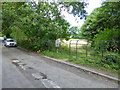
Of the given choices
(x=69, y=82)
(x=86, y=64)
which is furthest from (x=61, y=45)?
(x=69, y=82)

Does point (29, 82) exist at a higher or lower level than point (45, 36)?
lower

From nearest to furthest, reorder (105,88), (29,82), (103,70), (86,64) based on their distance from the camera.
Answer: (105,88) < (29,82) < (103,70) < (86,64)

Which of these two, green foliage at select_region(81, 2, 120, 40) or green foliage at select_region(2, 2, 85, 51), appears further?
green foliage at select_region(2, 2, 85, 51)

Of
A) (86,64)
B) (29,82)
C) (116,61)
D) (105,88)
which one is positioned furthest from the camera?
(86,64)

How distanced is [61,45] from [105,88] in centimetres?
811

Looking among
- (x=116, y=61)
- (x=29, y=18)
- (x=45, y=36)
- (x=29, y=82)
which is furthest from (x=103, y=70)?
(x=29, y=18)

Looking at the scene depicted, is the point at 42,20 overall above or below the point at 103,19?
below

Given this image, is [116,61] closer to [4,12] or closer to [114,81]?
[114,81]

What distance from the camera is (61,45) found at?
1220cm

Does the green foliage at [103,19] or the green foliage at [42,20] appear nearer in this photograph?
the green foliage at [103,19]

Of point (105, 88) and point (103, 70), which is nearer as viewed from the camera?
point (105, 88)

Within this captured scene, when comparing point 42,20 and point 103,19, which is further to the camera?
point 103,19

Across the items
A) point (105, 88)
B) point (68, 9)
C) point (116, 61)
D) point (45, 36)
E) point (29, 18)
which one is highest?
point (68, 9)

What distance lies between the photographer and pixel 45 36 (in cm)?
1268
